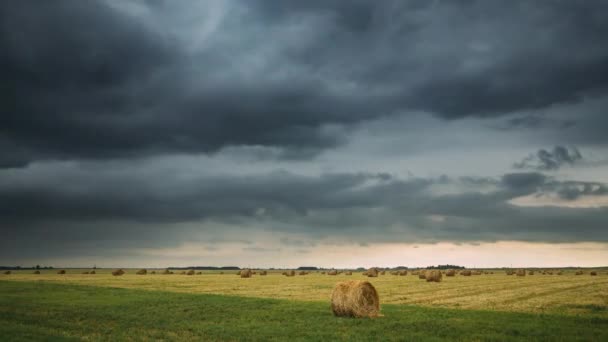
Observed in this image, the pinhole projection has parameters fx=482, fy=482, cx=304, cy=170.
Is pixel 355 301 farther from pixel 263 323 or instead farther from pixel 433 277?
pixel 433 277

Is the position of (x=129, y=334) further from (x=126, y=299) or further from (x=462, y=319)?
(x=126, y=299)

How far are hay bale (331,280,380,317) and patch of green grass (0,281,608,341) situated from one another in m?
0.63

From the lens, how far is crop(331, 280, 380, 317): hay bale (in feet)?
78.5

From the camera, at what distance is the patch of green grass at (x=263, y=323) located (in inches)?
693

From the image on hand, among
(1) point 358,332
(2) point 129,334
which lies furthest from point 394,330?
(2) point 129,334

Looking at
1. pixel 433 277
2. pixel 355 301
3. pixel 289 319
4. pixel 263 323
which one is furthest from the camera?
pixel 433 277

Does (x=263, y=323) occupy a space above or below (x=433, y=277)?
below

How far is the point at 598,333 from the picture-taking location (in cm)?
1709

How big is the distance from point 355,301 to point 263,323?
508cm

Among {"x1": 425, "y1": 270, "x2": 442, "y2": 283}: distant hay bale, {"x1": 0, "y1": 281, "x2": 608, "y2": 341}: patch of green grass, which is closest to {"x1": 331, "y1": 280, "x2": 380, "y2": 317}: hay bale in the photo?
{"x1": 0, "y1": 281, "x2": 608, "y2": 341}: patch of green grass

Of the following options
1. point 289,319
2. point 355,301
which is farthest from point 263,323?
point 355,301

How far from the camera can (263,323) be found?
2145 centimetres

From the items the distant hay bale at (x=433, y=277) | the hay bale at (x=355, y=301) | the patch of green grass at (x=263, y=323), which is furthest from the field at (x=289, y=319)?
the distant hay bale at (x=433, y=277)

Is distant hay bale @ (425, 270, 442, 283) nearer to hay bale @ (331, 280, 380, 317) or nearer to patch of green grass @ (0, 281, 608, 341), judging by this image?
patch of green grass @ (0, 281, 608, 341)
